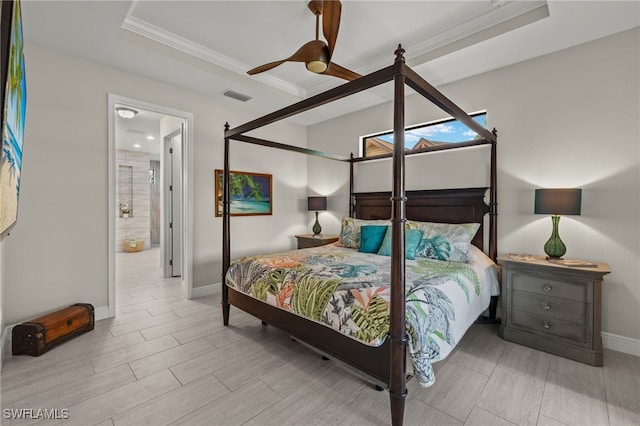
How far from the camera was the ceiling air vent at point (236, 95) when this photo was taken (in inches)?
151

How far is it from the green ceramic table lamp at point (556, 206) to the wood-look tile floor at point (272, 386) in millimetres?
915

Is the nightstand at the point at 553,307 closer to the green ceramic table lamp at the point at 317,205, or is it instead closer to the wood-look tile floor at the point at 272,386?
the wood-look tile floor at the point at 272,386

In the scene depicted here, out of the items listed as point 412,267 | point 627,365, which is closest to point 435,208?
point 412,267

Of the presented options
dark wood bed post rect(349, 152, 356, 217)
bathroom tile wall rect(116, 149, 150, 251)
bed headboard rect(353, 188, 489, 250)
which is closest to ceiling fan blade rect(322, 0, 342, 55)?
bed headboard rect(353, 188, 489, 250)

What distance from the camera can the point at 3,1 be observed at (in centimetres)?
77

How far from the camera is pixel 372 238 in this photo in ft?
10.9

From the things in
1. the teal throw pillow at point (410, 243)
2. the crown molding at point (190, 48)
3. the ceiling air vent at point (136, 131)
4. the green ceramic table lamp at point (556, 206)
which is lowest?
the teal throw pillow at point (410, 243)

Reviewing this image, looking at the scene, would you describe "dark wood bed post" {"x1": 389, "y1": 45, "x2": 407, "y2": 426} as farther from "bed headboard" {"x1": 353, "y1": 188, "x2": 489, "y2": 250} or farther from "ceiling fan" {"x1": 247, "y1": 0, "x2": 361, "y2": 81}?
"bed headboard" {"x1": 353, "y1": 188, "x2": 489, "y2": 250}

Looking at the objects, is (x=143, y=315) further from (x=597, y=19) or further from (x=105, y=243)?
(x=597, y=19)

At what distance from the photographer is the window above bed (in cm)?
345

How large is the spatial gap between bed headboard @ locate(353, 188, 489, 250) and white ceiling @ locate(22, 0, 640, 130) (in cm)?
136

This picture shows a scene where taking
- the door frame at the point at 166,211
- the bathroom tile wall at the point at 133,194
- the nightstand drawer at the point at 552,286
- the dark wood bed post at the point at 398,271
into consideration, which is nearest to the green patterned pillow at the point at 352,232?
the nightstand drawer at the point at 552,286

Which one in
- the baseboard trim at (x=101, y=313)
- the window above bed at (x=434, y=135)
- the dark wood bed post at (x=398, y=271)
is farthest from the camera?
the window above bed at (x=434, y=135)

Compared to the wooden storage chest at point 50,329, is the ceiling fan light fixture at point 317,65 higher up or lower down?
higher up
